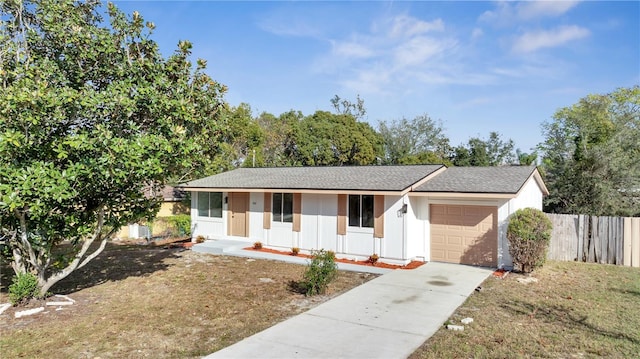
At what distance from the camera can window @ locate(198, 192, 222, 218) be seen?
16750mm

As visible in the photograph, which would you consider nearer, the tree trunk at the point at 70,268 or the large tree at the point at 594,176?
the tree trunk at the point at 70,268

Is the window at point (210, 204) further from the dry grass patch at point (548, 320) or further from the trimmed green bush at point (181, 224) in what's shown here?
the dry grass patch at point (548, 320)

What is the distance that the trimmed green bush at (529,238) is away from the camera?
10.6m

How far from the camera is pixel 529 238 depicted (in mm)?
10531

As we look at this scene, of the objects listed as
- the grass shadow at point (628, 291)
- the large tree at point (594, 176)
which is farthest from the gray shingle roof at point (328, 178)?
the large tree at point (594, 176)

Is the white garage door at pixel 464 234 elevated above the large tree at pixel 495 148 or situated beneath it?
situated beneath

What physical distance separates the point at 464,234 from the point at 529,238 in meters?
2.12

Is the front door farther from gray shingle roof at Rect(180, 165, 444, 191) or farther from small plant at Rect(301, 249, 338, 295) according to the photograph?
small plant at Rect(301, 249, 338, 295)

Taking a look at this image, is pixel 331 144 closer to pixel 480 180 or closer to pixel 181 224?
pixel 181 224

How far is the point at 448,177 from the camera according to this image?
13.6m

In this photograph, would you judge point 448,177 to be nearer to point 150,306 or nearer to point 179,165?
point 179,165

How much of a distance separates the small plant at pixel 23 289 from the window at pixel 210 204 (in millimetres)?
9187

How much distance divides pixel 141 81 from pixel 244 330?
219 inches

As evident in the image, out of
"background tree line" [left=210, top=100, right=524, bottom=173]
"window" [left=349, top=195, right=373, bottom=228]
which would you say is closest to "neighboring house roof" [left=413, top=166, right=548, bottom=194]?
"window" [left=349, top=195, right=373, bottom=228]
